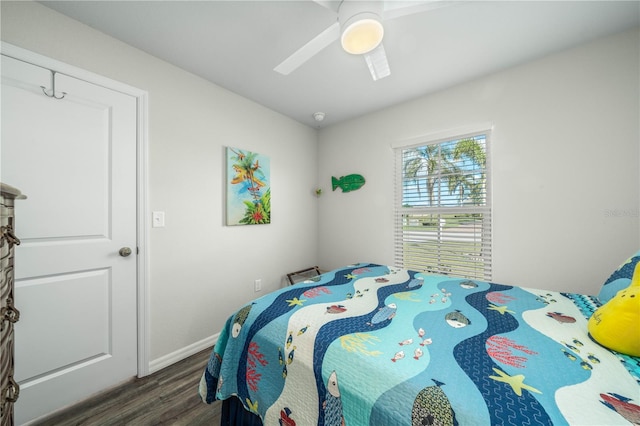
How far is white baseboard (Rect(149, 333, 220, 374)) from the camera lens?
1864 millimetres

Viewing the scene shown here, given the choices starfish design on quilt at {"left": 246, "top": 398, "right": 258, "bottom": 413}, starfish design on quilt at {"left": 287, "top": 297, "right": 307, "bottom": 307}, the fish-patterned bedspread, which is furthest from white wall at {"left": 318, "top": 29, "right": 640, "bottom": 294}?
starfish design on quilt at {"left": 246, "top": 398, "right": 258, "bottom": 413}

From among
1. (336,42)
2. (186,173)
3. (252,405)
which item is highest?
(336,42)

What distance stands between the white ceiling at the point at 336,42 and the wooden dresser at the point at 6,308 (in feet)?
4.60

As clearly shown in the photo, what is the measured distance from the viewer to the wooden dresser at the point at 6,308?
730 mm

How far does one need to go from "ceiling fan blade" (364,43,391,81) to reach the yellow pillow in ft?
5.23

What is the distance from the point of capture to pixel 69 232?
1.53m

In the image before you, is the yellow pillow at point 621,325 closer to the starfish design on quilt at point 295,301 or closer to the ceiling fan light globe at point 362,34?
the starfish design on quilt at point 295,301

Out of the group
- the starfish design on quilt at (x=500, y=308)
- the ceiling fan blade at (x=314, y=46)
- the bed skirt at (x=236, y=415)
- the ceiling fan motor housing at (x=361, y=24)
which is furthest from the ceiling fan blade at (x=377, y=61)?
the bed skirt at (x=236, y=415)

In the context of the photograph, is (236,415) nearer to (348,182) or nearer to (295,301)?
(295,301)

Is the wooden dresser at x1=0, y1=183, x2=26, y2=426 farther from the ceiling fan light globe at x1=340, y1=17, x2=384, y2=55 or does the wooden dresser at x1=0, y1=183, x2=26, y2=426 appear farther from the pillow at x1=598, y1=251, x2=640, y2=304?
the pillow at x1=598, y1=251, x2=640, y2=304

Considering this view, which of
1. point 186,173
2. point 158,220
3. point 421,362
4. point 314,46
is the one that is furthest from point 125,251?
point 421,362

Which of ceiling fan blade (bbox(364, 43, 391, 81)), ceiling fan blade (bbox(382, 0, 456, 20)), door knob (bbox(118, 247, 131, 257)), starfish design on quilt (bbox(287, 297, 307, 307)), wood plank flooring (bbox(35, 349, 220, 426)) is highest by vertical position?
ceiling fan blade (bbox(382, 0, 456, 20))

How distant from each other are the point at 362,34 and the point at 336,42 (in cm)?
60

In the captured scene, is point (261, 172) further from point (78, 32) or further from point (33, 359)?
point (33, 359)
